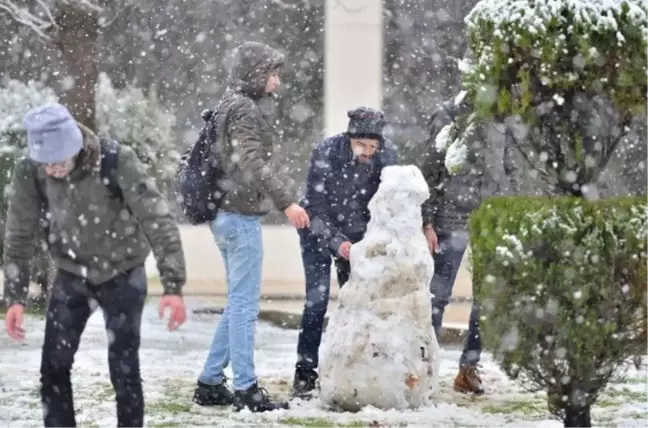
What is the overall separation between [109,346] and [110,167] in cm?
75

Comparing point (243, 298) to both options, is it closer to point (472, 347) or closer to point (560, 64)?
point (472, 347)

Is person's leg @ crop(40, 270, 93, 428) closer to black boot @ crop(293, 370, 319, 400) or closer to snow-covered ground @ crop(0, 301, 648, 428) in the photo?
snow-covered ground @ crop(0, 301, 648, 428)

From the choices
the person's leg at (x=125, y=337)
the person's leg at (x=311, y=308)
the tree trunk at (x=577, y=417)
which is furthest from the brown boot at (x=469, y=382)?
the person's leg at (x=125, y=337)

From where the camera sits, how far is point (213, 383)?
6859mm

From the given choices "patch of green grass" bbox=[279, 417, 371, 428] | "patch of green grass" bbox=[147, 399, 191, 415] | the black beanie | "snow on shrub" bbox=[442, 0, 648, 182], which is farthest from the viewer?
the black beanie

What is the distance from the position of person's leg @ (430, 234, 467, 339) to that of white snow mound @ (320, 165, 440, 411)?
101cm

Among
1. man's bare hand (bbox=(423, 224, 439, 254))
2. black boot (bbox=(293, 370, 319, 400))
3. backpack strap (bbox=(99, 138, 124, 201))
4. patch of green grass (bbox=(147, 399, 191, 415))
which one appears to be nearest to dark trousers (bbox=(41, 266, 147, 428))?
backpack strap (bbox=(99, 138, 124, 201))

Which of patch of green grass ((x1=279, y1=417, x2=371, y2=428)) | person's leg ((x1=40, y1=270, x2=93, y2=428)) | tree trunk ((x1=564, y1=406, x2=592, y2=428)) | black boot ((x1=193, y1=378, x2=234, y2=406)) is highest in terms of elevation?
person's leg ((x1=40, y1=270, x2=93, y2=428))

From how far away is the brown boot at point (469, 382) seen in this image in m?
7.53

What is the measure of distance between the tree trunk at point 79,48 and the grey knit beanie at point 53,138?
323 inches

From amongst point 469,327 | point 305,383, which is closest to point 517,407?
point 469,327

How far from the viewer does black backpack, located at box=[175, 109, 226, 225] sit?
261 inches

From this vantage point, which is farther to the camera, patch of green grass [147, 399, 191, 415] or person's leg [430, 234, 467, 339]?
person's leg [430, 234, 467, 339]

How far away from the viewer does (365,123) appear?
702 centimetres
